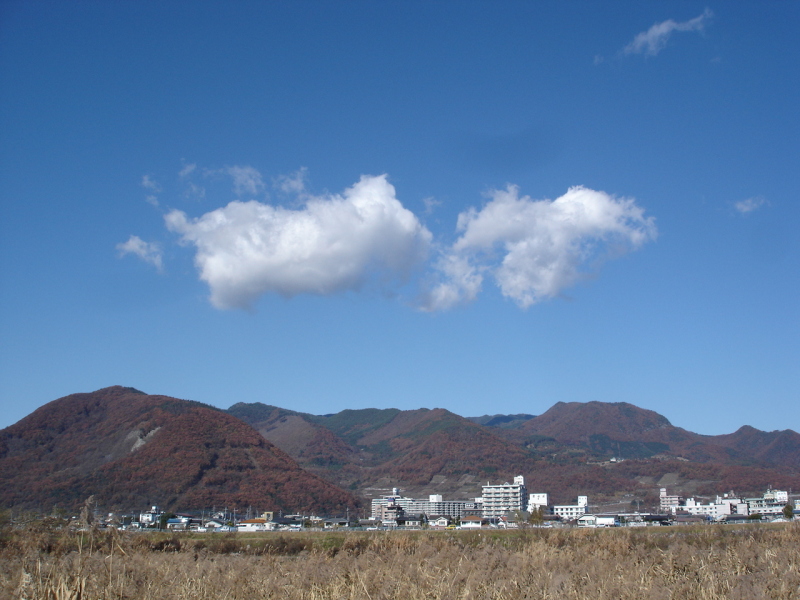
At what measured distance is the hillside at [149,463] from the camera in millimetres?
89250

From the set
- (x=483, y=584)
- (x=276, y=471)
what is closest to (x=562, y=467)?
(x=276, y=471)

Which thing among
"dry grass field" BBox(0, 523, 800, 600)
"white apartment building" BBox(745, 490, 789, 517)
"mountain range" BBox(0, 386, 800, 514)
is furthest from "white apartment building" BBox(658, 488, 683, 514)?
"dry grass field" BBox(0, 523, 800, 600)

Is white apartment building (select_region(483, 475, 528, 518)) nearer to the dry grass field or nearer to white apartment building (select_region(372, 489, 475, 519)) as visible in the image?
white apartment building (select_region(372, 489, 475, 519))

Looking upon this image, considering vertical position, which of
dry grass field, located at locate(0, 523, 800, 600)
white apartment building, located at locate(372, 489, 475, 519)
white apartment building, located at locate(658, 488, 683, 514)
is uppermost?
dry grass field, located at locate(0, 523, 800, 600)

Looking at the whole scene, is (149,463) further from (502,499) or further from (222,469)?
(502,499)

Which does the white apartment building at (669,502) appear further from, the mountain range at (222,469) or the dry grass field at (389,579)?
the dry grass field at (389,579)

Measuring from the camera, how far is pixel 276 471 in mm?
108812

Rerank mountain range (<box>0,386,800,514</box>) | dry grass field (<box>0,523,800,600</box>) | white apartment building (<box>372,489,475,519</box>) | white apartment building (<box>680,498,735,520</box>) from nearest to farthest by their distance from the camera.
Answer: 1. dry grass field (<box>0,523,800,600</box>)
2. white apartment building (<box>680,498,735,520</box>)
3. mountain range (<box>0,386,800,514</box>)
4. white apartment building (<box>372,489,475,519</box>)

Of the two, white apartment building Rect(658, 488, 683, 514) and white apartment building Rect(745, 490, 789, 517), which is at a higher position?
white apartment building Rect(745, 490, 789, 517)

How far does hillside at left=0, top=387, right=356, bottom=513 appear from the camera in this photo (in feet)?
293

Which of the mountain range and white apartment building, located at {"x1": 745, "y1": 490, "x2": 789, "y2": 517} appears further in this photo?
the mountain range

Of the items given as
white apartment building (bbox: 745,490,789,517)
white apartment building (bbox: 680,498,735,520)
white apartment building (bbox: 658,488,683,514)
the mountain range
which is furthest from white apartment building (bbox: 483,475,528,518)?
white apartment building (bbox: 745,490,789,517)

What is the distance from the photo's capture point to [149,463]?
325 feet

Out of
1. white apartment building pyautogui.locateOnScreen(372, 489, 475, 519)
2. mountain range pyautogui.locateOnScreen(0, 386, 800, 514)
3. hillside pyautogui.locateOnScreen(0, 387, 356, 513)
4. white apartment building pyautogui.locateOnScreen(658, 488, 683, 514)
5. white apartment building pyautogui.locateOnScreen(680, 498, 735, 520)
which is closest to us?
white apartment building pyautogui.locateOnScreen(680, 498, 735, 520)
